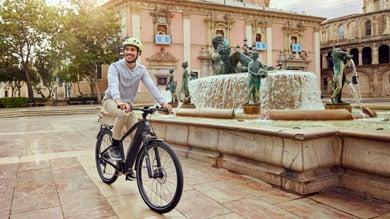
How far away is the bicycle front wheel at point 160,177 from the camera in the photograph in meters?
2.87

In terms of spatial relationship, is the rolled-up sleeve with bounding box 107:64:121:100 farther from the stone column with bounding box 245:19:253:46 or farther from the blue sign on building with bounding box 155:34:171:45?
the stone column with bounding box 245:19:253:46

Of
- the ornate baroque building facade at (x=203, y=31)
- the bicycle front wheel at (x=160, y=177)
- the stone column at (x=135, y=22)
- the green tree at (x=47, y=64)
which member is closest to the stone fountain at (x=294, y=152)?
the bicycle front wheel at (x=160, y=177)

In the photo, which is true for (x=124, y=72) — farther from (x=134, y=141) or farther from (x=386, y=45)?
(x=386, y=45)

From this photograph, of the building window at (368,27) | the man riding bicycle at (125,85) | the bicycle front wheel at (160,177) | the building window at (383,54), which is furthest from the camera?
the building window at (368,27)

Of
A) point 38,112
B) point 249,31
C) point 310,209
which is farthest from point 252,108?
point 249,31

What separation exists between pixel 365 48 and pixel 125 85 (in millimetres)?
46373

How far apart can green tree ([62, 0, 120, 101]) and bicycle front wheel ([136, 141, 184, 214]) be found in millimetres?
24562

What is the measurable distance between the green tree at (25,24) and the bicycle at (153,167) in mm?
26904

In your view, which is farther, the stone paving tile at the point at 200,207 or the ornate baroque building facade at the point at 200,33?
the ornate baroque building facade at the point at 200,33

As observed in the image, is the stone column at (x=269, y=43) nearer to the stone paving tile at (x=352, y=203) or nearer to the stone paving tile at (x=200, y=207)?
the stone paving tile at (x=352, y=203)

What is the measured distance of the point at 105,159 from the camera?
13.0ft

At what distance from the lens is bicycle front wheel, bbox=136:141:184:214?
9.40 ft

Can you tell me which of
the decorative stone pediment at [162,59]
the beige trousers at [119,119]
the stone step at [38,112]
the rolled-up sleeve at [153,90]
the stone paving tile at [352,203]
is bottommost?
the stone paving tile at [352,203]

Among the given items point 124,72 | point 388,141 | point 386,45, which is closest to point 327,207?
point 388,141
